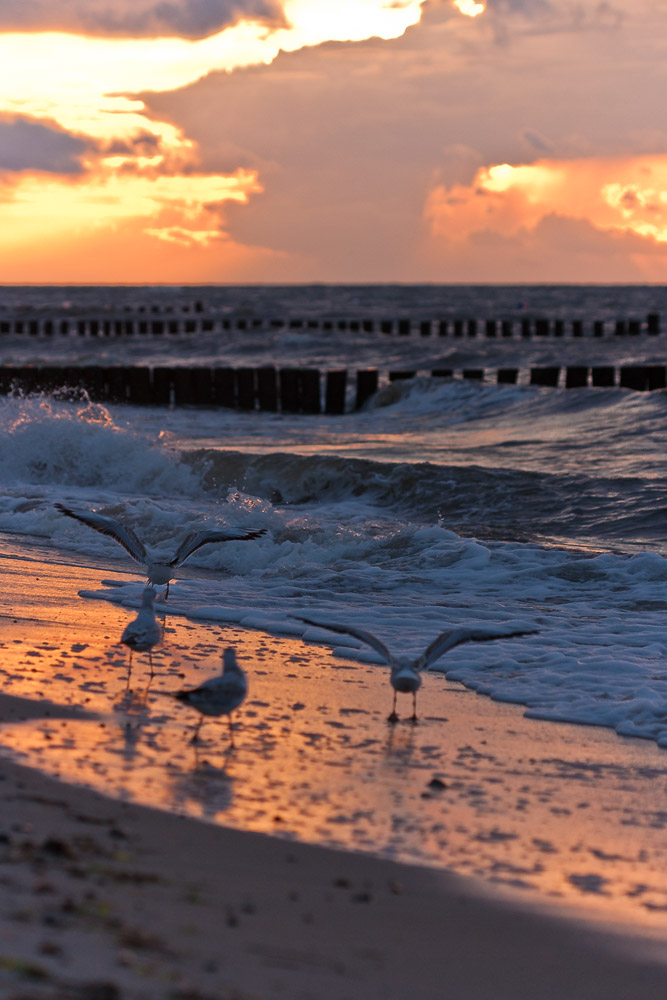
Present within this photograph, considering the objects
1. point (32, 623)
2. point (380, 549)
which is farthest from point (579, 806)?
point (380, 549)

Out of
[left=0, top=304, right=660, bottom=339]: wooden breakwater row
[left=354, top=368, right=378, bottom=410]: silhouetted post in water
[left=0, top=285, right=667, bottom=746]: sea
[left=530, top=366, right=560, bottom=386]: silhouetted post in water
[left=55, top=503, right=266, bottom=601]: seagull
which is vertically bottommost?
[left=0, top=285, right=667, bottom=746]: sea

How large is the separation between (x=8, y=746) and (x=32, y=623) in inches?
86.9

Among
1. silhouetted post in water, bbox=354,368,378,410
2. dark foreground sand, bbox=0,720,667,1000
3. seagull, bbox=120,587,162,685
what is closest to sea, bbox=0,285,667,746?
silhouetted post in water, bbox=354,368,378,410

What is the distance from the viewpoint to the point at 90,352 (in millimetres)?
38781

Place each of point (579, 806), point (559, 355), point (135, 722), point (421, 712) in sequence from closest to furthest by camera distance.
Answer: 1. point (579, 806)
2. point (135, 722)
3. point (421, 712)
4. point (559, 355)

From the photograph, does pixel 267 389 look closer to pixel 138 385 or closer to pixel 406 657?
pixel 138 385

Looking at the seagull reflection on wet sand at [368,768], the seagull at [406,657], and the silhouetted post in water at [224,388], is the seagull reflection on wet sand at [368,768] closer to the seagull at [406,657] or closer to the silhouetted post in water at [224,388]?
the seagull at [406,657]

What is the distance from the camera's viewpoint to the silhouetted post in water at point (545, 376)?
1991 centimetres

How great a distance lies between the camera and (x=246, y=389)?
21.8 meters

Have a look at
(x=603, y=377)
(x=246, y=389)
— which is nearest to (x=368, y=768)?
(x=603, y=377)

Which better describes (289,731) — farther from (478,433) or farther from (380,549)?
(478,433)

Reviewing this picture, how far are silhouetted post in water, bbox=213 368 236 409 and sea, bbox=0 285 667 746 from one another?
399mm

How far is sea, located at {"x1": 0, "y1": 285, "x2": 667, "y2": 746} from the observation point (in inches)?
259

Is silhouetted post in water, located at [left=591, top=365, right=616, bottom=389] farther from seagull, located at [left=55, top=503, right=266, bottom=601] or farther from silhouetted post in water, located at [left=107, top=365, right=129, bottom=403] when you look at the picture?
seagull, located at [left=55, top=503, right=266, bottom=601]
